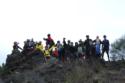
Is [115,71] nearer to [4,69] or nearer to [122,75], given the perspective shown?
[122,75]

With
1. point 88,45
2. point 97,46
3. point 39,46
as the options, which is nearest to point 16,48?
point 39,46

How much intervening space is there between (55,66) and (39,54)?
164 cm

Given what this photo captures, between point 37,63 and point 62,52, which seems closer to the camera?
point 62,52

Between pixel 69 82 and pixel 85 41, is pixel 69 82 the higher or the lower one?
the lower one

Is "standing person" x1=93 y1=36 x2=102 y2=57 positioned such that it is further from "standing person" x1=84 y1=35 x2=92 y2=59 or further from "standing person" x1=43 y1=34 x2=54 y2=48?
"standing person" x1=43 y1=34 x2=54 y2=48

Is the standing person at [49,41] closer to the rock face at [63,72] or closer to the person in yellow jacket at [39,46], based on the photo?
the person in yellow jacket at [39,46]

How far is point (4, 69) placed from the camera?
3894 cm

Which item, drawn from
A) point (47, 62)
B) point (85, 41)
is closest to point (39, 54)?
point (47, 62)

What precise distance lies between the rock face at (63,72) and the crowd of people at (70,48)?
1.39 feet

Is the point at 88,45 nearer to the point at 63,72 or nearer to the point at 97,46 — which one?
the point at 97,46

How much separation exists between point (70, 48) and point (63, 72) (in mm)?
1495

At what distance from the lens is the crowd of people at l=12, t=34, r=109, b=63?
3506 cm

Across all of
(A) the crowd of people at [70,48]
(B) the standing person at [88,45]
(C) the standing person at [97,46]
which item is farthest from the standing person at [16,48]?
(C) the standing person at [97,46]

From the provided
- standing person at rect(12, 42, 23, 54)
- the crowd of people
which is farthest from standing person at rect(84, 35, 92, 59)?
standing person at rect(12, 42, 23, 54)
